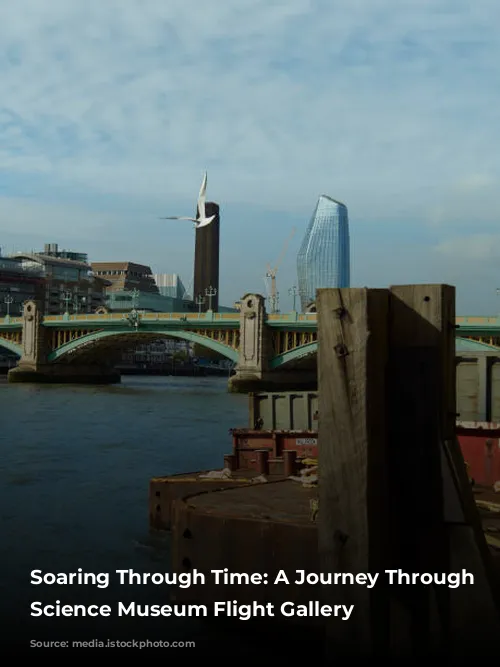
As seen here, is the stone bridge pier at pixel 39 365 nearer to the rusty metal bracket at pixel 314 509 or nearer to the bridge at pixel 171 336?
the bridge at pixel 171 336

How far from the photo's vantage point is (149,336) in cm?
8288

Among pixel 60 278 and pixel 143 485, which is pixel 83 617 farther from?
pixel 60 278

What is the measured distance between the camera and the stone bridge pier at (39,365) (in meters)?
86.4

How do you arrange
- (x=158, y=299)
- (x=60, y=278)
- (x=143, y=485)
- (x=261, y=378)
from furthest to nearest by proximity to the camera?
(x=158, y=299) < (x=60, y=278) < (x=261, y=378) < (x=143, y=485)

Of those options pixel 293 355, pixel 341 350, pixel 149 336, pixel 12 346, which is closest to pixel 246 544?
pixel 341 350

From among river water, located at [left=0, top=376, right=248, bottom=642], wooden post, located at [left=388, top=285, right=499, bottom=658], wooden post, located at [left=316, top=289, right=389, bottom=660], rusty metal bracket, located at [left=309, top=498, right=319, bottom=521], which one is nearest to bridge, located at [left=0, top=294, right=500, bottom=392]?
river water, located at [left=0, top=376, right=248, bottom=642]

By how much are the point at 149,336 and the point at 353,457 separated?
76.4m

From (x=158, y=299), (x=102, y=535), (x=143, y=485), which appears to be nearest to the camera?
(x=102, y=535)

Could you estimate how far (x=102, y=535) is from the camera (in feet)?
55.1

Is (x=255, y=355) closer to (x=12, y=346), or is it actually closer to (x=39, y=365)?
(x=39, y=365)

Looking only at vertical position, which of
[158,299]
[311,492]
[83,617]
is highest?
[158,299]

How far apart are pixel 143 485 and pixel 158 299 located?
530 ft

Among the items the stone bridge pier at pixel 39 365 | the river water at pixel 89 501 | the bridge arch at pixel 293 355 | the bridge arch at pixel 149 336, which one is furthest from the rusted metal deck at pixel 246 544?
the stone bridge pier at pixel 39 365

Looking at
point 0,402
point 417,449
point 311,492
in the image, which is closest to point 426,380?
point 417,449
